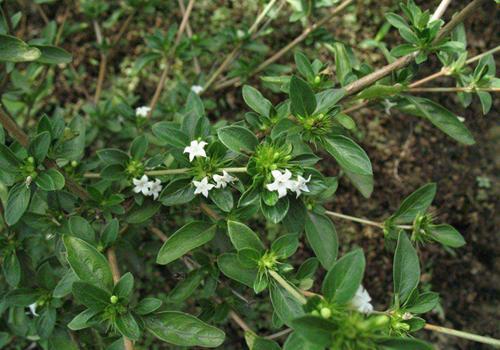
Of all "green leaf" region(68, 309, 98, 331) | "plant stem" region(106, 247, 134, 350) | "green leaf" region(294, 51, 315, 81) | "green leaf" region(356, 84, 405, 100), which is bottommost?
"plant stem" region(106, 247, 134, 350)

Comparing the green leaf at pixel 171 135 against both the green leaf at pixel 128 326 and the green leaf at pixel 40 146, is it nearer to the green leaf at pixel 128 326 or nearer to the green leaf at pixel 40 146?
the green leaf at pixel 40 146

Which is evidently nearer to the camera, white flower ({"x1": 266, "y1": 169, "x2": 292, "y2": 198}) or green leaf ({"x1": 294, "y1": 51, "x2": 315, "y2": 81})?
white flower ({"x1": 266, "y1": 169, "x2": 292, "y2": 198})

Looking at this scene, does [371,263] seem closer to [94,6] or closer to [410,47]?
[410,47]

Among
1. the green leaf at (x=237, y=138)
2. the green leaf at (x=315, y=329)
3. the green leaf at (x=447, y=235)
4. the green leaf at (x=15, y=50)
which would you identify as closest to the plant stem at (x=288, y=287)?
the green leaf at (x=315, y=329)

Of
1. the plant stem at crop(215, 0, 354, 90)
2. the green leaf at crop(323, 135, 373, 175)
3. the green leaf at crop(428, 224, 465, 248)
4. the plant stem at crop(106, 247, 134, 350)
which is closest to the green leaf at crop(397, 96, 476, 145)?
the green leaf at crop(428, 224, 465, 248)

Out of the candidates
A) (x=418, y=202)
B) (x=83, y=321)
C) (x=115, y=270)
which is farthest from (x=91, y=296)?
(x=418, y=202)

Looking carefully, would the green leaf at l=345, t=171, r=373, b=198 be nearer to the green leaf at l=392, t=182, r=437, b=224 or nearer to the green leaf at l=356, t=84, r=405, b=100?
the green leaf at l=392, t=182, r=437, b=224

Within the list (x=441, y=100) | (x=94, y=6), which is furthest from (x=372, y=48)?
(x=94, y=6)
